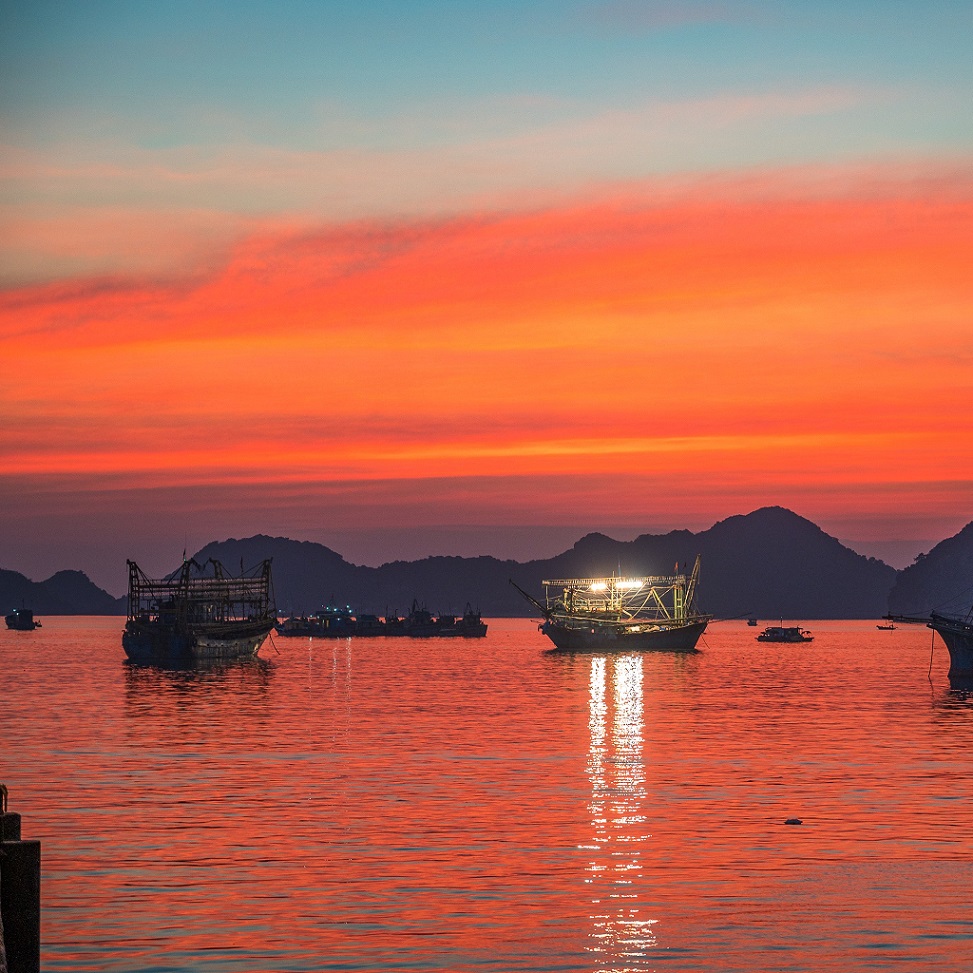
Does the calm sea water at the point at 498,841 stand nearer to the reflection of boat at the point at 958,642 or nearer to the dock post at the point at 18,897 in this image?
the dock post at the point at 18,897

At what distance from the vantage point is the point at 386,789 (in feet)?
168

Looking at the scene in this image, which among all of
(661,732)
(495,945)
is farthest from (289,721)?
(495,945)

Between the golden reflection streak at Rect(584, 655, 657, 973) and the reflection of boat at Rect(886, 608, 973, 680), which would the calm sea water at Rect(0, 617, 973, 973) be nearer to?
the golden reflection streak at Rect(584, 655, 657, 973)

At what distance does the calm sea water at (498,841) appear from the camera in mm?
27594

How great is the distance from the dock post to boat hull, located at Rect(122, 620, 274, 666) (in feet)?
504

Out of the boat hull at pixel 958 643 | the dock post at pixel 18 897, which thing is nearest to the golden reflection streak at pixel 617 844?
the dock post at pixel 18 897

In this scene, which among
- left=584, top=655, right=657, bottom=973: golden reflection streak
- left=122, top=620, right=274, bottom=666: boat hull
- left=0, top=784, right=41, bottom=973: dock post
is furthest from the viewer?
left=122, top=620, right=274, bottom=666: boat hull

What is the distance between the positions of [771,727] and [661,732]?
24.3 feet

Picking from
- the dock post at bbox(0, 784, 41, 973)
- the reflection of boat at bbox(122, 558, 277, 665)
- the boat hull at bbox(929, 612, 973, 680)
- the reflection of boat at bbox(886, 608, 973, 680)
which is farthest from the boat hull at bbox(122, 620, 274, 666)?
the dock post at bbox(0, 784, 41, 973)

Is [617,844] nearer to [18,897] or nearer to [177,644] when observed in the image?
[18,897]

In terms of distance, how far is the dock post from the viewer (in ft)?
69.4

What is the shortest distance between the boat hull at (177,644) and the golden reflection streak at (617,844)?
308 ft

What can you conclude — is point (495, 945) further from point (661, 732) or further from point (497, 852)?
point (661, 732)

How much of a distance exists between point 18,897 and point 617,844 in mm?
20431
